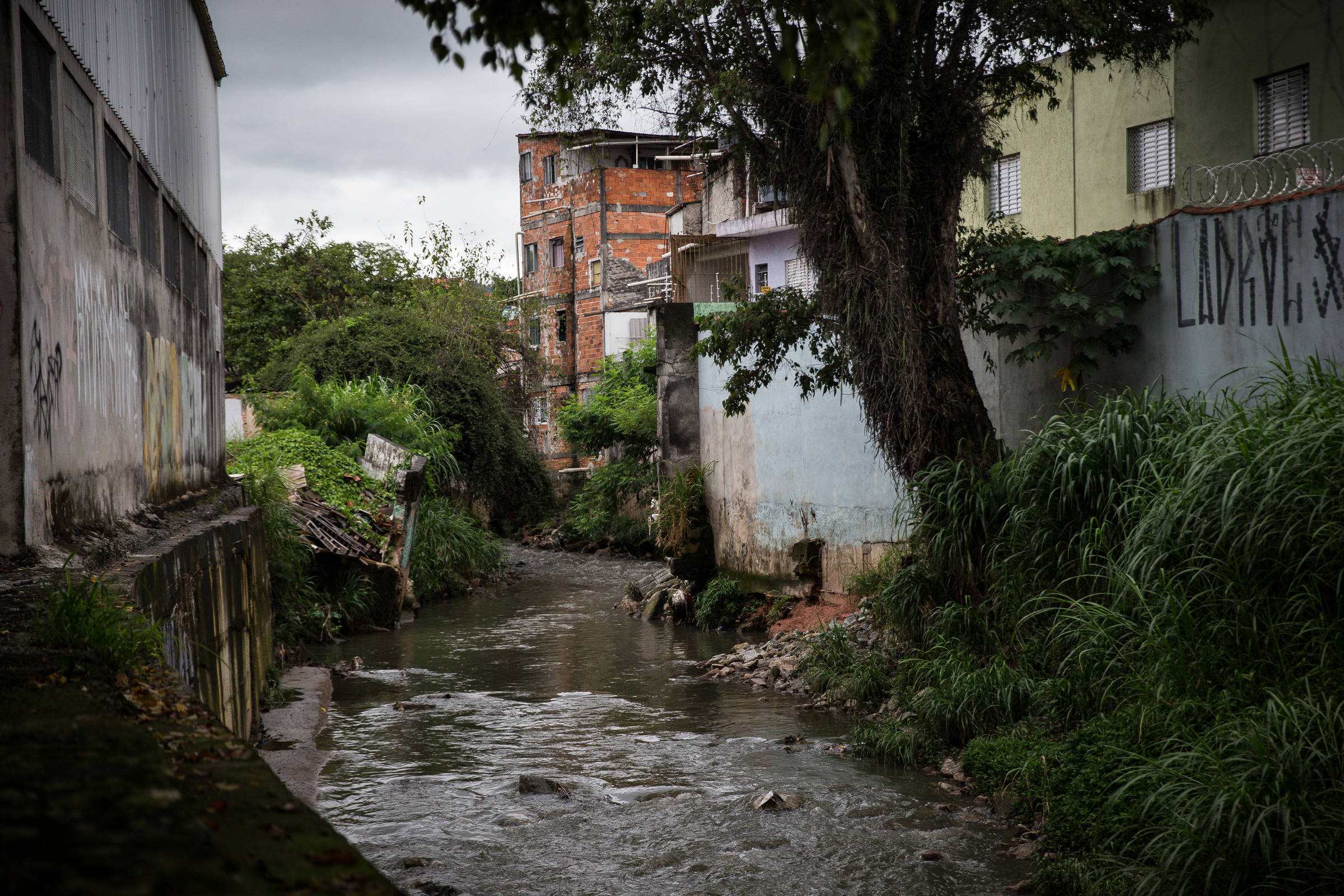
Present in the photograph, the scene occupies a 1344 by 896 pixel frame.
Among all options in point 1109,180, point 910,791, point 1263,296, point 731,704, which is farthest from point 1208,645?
point 1109,180

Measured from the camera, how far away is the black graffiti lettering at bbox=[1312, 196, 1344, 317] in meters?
6.18

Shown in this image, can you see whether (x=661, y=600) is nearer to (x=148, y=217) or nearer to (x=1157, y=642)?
(x=148, y=217)

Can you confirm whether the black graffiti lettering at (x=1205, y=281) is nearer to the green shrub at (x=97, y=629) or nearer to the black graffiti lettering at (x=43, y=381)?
the green shrub at (x=97, y=629)

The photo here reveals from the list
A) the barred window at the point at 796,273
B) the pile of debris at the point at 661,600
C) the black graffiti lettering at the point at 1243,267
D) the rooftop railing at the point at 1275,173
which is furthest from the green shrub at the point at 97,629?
the barred window at the point at 796,273

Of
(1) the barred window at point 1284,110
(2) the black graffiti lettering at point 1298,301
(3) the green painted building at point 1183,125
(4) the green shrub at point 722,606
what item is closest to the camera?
(2) the black graffiti lettering at point 1298,301

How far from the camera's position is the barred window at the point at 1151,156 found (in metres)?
14.5

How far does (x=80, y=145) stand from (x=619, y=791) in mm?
4853

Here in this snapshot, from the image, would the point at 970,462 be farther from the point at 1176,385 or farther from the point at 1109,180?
the point at 1109,180

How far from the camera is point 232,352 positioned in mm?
27578

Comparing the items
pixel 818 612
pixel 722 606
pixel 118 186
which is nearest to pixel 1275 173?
pixel 818 612

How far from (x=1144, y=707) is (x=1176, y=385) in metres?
3.13

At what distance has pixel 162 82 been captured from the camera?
850cm

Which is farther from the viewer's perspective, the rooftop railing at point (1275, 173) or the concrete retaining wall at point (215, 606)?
the rooftop railing at point (1275, 173)

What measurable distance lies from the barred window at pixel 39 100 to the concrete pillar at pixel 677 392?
32.7 feet
